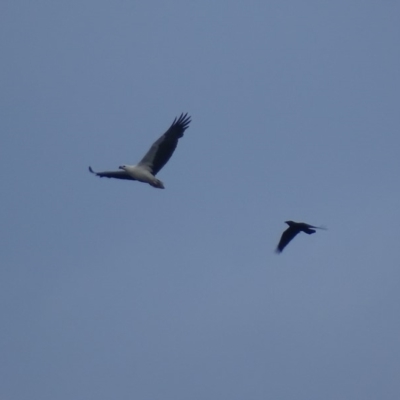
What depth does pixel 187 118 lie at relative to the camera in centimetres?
3534

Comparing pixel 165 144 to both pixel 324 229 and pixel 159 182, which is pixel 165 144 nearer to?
pixel 159 182

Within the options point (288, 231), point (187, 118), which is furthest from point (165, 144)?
point (288, 231)

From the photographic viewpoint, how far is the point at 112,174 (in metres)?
36.5

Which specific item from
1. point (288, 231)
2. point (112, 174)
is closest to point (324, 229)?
point (288, 231)

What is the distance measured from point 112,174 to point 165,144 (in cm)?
207

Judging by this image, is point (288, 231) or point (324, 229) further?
point (288, 231)

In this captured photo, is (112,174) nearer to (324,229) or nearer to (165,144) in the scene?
(165,144)

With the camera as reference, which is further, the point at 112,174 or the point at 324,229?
the point at 112,174

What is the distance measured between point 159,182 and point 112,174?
2154 millimetres

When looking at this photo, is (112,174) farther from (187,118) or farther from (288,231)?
(288,231)

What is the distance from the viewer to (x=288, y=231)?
36.5m

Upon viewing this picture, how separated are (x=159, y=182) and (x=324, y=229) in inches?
182

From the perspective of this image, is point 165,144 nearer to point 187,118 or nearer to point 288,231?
point 187,118
